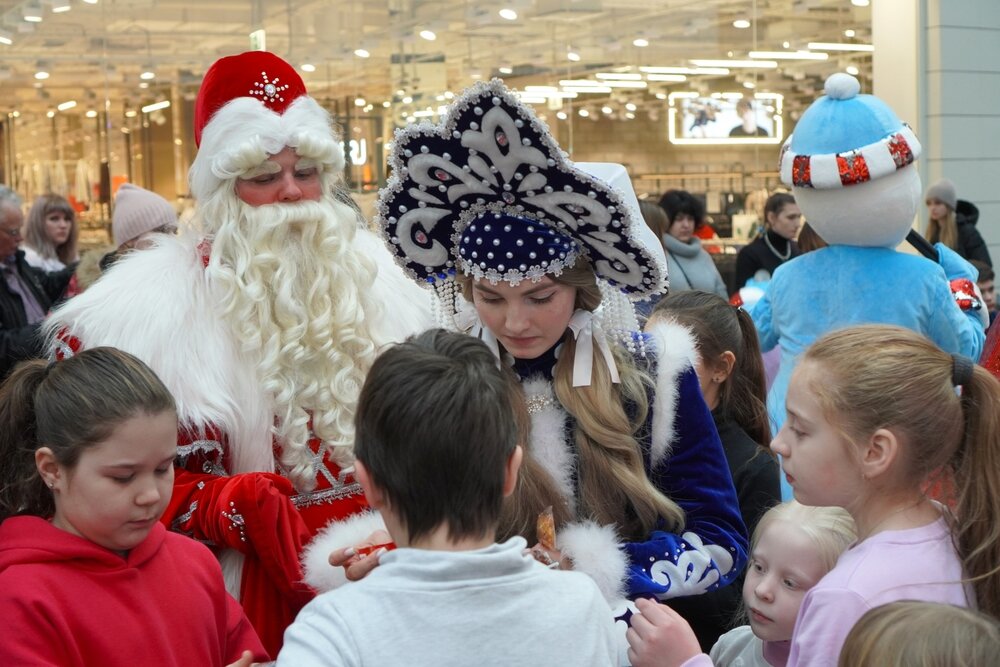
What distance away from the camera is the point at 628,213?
1944 mm

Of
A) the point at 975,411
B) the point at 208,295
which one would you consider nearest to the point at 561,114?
the point at 208,295

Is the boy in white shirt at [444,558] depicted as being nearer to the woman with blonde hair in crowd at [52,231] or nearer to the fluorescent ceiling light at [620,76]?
the woman with blonde hair in crowd at [52,231]

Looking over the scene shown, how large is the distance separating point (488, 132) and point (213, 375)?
0.82 meters

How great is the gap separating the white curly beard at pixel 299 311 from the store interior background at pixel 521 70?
5.43m

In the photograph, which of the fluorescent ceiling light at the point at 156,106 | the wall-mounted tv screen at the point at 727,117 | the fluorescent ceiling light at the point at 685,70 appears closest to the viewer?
the fluorescent ceiling light at the point at 156,106

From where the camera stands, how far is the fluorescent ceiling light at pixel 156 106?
28.6ft

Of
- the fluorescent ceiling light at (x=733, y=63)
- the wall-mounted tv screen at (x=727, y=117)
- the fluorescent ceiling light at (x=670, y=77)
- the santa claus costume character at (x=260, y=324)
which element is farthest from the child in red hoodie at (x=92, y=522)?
the fluorescent ceiling light at (x=733, y=63)

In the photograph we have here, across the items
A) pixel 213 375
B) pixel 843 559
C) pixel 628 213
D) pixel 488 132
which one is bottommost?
pixel 843 559

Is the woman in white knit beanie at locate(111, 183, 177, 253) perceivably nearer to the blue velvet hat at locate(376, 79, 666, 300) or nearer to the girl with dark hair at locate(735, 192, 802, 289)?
the blue velvet hat at locate(376, 79, 666, 300)

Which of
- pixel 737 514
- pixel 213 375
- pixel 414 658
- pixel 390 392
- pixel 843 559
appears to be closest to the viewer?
pixel 414 658

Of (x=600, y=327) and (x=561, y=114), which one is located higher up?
(x=561, y=114)

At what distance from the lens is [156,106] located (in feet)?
28.8

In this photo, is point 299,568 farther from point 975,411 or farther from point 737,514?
point 975,411

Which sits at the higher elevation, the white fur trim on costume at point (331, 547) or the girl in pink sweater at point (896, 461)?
the girl in pink sweater at point (896, 461)
